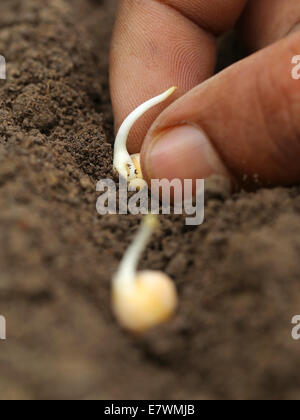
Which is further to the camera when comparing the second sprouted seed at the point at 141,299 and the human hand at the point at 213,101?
the human hand at the point at 213,101

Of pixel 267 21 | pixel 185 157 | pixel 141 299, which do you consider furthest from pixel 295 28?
pixel 141 299

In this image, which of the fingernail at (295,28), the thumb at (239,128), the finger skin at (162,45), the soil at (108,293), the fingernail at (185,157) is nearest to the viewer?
the soil at (108,293)

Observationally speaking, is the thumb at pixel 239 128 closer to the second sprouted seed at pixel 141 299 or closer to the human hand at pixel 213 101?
the human hand at pixel 213 101

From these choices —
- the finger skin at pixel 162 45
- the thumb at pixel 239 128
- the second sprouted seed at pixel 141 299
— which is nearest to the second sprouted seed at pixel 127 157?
the thumb at pixel 239 128

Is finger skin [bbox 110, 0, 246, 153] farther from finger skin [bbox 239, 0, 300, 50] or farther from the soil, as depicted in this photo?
the soil

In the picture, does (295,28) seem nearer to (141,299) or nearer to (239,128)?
(239,128)

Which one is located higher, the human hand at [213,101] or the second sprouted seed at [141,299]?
the human hand at [213,101]

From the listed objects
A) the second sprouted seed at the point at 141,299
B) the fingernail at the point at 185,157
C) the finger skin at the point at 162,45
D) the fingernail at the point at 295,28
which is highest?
the finger skin at the point at 162,45
